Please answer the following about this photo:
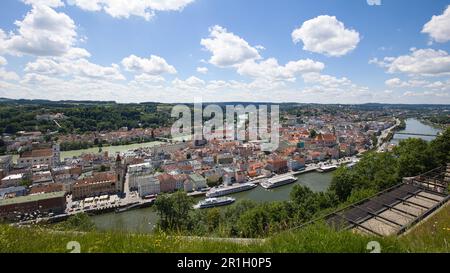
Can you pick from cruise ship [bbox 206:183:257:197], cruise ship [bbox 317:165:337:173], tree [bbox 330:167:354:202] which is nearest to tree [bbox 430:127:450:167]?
tree [bbox 330:167:354:202]

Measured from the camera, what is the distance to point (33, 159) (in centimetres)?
3103

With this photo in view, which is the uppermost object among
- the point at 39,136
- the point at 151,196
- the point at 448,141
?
the point at 448,141

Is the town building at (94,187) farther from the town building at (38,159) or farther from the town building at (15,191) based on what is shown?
the town building at (38,159)

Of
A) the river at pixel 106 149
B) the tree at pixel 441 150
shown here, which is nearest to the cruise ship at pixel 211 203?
the tree at pixel 441 150

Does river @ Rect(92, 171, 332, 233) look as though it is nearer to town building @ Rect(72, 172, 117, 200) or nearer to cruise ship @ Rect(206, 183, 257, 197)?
cruise ship @ Rect(206, 183, 257, 197)

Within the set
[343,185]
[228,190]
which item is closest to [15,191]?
[228,190]

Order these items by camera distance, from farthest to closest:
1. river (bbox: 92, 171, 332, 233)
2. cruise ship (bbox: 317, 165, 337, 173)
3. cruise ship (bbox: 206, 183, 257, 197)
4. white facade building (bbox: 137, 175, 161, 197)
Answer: cruise ship (bbox: 317, 165, 337, 173) < white facade building (bbox: 137, 175, 161, 197) < cruise ship (bbox: 206, 183, 257, 197) < river (bbox: 92, 171, 332, 233)

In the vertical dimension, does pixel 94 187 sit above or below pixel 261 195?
above

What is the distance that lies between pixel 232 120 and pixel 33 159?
35.8 metres

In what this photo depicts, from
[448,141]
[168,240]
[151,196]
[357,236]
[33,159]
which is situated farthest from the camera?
[33,159]

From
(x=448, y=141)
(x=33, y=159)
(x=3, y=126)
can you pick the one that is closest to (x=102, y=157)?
(x=33, y=159)

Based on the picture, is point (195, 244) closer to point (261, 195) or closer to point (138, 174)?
point (261, 195)
